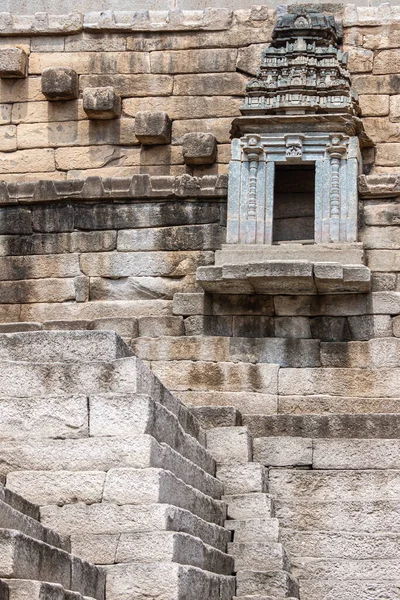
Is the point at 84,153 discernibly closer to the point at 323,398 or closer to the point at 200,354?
the point at 200,354

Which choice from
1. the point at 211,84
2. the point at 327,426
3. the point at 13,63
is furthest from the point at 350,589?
the point at 13,63


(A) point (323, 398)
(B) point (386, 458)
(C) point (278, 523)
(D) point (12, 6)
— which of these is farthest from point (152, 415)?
(D) point (12, 6)

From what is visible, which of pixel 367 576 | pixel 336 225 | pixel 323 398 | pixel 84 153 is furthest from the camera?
pixel 84 153

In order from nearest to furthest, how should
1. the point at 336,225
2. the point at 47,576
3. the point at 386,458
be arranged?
the point at 47,576
the point at 386,458
the point at 336,225

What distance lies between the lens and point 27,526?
436 inches

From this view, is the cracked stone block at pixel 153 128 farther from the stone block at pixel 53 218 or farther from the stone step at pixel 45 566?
the stone step at pixel 45 566

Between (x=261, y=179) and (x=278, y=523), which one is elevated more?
(x=261, y=179)

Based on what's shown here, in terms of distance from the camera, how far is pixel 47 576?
10602 mm

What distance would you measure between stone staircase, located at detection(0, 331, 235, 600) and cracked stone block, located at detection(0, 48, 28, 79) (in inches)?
395

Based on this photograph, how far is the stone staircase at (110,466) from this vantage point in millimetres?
12008

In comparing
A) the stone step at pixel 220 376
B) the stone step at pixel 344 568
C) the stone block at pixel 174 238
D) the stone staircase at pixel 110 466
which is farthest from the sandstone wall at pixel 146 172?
the stone staircase at pixel 110 466

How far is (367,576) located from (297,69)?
8.42 m

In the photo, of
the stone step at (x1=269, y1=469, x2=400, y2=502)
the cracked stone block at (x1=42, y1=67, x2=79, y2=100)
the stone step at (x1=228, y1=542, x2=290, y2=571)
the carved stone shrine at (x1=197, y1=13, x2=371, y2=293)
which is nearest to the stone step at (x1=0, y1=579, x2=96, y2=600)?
the stone step at (x1=228, y1=542, x2=290, y2=571)

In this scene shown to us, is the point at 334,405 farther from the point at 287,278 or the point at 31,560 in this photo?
the point at 31,560
